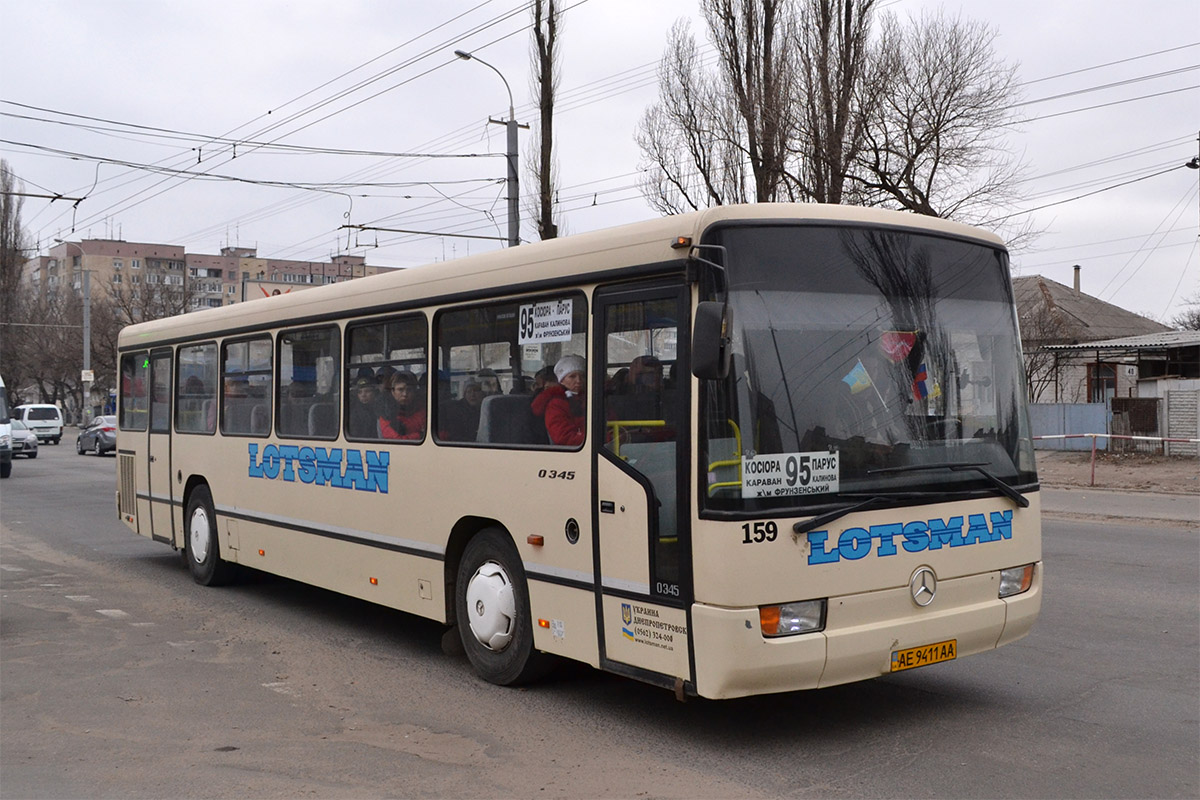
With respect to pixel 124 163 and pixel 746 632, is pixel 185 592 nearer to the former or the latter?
pixel 746 632

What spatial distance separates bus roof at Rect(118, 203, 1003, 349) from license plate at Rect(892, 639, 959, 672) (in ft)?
7.30

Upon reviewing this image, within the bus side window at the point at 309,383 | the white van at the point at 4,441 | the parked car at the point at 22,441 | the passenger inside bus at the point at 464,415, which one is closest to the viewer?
the passenger inside bus at the point at 464,415

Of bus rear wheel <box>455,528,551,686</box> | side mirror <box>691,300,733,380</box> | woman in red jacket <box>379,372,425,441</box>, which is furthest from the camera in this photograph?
woman in red jacket <box>379,372,425,441</box>

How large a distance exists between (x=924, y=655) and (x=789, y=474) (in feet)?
4.17

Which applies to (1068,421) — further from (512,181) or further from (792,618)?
(792,618)

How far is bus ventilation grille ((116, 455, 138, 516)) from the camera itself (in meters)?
13.3

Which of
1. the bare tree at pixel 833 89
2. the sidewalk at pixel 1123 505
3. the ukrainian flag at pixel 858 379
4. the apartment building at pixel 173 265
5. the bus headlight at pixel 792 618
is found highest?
the apartment building at pixel 173 265

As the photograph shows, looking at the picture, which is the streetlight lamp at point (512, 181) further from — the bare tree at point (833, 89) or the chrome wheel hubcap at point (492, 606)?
the chrome wheel hubcap at point (492, 606)

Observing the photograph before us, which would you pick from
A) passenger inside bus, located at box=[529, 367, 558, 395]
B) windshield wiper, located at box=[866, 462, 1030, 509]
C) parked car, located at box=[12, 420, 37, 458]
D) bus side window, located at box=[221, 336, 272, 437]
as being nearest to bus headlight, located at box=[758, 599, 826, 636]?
windshield wiper, located at box=[866, 462, 1030, 509]

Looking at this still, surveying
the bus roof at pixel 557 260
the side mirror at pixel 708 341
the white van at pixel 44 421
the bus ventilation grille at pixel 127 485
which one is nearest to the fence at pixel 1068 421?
the bus ventilation grille at pixel 127 485

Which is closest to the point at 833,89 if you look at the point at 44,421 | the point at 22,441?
the point at 22,441

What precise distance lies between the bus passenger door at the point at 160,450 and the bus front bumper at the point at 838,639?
847cm

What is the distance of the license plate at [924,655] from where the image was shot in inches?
227

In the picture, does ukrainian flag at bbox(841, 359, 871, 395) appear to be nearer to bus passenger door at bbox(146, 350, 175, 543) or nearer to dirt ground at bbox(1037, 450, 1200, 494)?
bus passenger door at bbox(146, 350, 175, 543)
